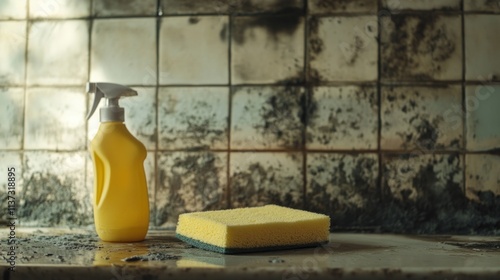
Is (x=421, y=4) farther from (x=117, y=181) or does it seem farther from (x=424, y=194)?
(x=117, y=181)

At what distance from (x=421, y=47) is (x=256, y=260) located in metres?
0.61

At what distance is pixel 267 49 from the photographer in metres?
1.19

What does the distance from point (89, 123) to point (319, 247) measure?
570 millimetres

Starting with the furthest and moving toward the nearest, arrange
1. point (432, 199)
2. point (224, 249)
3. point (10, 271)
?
point (432, 199)
point (224, 249)
point (10, 271)

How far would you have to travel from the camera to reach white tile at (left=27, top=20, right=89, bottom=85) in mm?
1224

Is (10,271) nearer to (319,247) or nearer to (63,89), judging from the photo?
(319,247)

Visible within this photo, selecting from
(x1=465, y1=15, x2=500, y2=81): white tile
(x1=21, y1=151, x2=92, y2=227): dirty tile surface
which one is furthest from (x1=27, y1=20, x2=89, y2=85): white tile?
(x1=465, y1=15, x2=500, y2=81): white tile

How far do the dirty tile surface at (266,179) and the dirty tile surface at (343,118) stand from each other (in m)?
0.06

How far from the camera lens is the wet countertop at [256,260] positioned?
726 mm

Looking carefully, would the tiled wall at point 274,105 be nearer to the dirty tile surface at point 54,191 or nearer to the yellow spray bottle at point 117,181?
the dirty tile surface at point 54,191

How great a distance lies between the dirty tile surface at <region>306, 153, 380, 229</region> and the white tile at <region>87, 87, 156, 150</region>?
334 millimetres

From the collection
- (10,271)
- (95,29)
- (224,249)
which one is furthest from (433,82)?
(10,271)

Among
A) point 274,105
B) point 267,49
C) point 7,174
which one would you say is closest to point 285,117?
point 274,105

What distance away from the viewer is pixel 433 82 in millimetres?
1157
